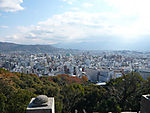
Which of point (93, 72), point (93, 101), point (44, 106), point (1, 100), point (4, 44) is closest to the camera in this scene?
point (44, 106)

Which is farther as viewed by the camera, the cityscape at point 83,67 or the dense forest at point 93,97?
the cityscape at point 83,67

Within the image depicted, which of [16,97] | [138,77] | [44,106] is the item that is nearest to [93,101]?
[138,77]

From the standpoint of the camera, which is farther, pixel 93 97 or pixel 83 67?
pixel 83 67

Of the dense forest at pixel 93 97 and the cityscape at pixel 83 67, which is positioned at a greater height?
the dense forest at pixel 93 97

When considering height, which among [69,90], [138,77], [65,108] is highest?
[138,77]

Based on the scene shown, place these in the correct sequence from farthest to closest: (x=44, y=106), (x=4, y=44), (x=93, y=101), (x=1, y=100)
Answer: (x=4, y=44), (x=93, y=101), (x=1, y=100), (x=44, y=106)

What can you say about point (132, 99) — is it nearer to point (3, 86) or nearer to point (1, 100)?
point (1, 100)

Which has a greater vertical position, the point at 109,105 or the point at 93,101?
the point at 109,105

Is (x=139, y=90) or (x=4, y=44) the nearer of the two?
(x=139, y=90)

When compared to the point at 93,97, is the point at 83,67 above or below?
below

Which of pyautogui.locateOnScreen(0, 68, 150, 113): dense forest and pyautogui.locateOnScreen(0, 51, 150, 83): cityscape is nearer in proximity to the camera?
pyautogui.locateOnScreen(0, 68, 150, 113): dense forest

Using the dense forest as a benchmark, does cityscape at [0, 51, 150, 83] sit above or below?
below
